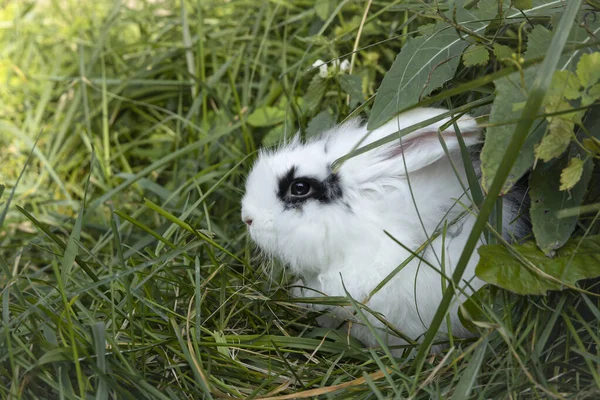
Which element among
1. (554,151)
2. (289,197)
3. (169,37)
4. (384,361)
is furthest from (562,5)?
(169,37)

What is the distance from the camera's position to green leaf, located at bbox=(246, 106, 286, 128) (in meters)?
3.25

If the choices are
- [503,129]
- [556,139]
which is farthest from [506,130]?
[556,139]

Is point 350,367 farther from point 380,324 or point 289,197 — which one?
point 289,197

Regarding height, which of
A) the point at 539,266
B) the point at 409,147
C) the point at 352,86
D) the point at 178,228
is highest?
the point at 352,86

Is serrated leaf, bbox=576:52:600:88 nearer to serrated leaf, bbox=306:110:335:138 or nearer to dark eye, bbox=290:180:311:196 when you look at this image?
dark eye, bbox=290:180:311:196

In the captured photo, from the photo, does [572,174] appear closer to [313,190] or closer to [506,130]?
[506,130]

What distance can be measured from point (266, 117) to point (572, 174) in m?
1.77

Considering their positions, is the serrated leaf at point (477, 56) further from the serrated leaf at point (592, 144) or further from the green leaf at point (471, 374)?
the green leaf at point (471, 374)

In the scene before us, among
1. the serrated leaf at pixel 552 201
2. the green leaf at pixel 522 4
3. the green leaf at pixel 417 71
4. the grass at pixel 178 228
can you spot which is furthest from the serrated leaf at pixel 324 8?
the serrated leaf at pixel 552 201

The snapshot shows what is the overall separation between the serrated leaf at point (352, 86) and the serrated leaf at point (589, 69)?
1108mm

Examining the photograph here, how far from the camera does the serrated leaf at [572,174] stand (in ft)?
5.87

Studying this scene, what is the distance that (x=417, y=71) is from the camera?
7.18 feet

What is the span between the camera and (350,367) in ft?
6.85

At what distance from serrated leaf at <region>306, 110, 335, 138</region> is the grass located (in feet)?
0.42
